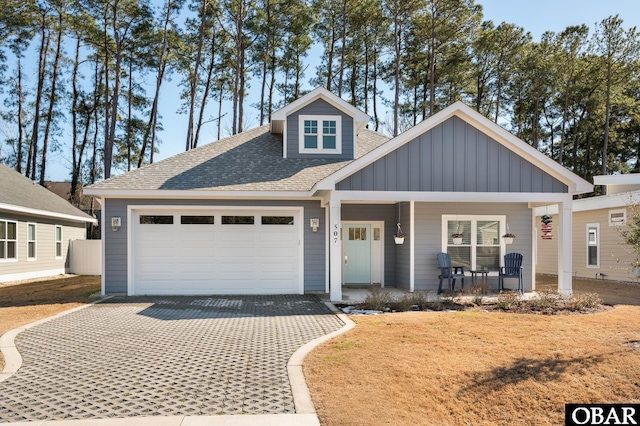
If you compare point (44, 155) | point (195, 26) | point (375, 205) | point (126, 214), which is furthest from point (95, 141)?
point (375, 205)

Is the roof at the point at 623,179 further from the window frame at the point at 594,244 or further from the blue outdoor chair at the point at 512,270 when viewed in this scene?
the blue outdoor chair at the point at 512,270

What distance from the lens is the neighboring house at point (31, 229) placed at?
1639 cm

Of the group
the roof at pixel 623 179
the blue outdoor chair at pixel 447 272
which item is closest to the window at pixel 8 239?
the blue outdoor chair at pixel 447 272

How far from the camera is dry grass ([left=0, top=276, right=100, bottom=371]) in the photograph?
952cm

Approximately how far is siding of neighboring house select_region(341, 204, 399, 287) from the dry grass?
7652mm

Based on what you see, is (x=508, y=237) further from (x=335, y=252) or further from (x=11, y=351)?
(x=11, y=351)

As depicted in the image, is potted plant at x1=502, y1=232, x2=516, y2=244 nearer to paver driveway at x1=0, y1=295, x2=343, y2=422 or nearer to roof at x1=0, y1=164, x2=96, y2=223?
paver driveway at x1=0, y1=295, x2=343, y2=422

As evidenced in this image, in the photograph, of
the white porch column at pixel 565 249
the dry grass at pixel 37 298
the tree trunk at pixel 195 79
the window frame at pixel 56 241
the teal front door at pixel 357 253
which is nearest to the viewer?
the dry grass at pixel 37 298

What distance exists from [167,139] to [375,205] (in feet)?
76.5

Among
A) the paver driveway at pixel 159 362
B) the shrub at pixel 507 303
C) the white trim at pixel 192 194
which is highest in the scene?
the white trim at pixel 192 194

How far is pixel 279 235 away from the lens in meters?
13.0

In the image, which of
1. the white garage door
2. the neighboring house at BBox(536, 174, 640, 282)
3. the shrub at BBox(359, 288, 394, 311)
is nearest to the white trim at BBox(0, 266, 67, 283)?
the white garage door

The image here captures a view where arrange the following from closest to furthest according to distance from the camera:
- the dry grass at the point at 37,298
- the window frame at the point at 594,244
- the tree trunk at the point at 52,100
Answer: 1. the dry grass at the point at 37,298
2. the window frame at the point at 594,244
3. the tree trunk at the point at 52,100
